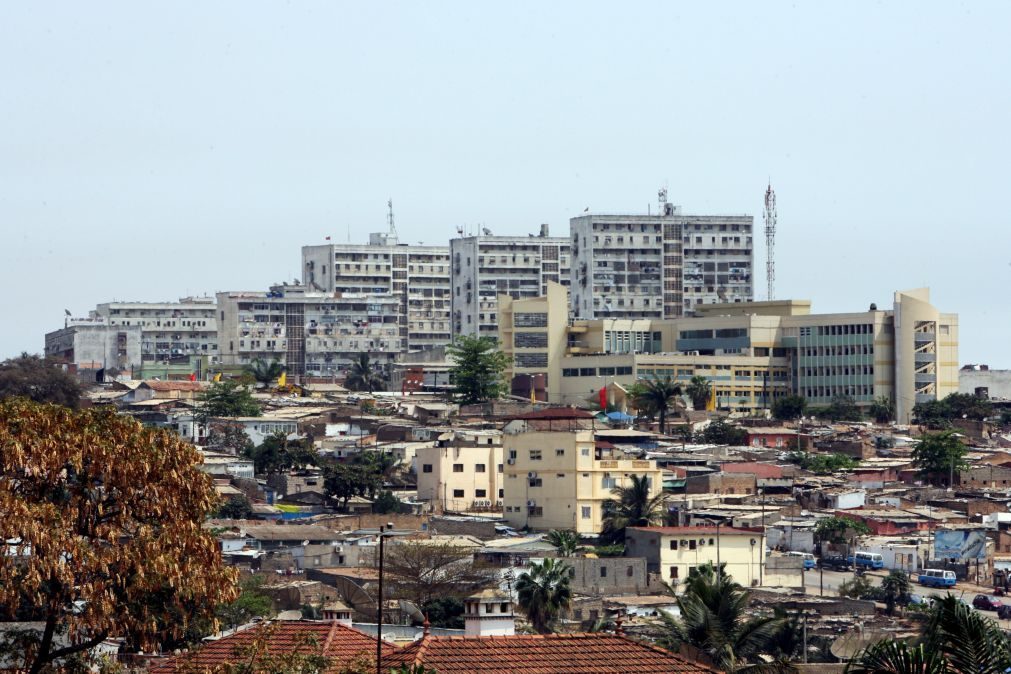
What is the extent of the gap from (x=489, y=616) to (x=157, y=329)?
491 ft

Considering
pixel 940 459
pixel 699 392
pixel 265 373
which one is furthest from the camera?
pixel 265 373

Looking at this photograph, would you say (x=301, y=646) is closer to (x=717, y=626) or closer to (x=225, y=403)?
(x=717, y=626)

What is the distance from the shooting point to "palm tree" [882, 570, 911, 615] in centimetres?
5948

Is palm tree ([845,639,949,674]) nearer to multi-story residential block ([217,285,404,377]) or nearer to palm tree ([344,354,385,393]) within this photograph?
palm tree ([344,354,385,393])

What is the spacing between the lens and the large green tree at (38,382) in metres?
94.7

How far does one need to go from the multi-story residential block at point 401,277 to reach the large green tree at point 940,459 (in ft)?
315

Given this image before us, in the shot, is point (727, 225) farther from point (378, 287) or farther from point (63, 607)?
point (63, 607)

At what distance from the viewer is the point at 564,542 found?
218ft

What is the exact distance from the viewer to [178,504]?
25625 mm

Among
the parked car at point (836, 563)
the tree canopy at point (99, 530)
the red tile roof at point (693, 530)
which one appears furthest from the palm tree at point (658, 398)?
the tree canopy at point (99, 530)

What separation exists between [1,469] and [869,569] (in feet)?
159

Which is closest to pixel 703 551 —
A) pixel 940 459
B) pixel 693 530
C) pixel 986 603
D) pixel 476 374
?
pixel 693 530

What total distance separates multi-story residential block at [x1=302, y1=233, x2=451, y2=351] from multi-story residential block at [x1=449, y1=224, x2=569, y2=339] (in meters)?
7.26

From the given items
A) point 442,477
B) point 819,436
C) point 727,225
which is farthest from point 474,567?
point 727,225
